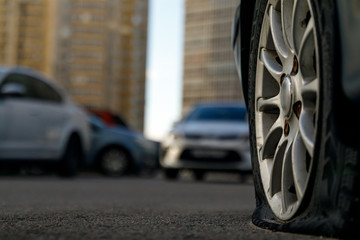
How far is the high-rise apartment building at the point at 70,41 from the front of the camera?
426ft

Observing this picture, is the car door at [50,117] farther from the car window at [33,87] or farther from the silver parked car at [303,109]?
the silver parked car at [303,109]

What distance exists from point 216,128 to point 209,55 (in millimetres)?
121150

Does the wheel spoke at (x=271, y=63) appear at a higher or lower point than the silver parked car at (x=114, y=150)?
higher

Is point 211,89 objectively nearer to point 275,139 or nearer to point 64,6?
point 64,6

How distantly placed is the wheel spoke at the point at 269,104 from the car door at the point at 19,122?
7384mm

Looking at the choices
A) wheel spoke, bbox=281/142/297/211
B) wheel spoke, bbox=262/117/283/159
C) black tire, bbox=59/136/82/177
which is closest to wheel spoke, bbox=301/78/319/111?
wheel spoke, bbox=281/142/297/211

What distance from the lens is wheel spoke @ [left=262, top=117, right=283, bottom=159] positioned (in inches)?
111

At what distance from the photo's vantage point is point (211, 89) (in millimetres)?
128250

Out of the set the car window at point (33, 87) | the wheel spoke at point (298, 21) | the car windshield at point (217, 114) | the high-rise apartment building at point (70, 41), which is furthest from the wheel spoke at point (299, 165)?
the high-rise apartment building at point (70, 41)

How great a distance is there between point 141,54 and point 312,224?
143 m

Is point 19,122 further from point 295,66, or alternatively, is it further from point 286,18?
point 295,66

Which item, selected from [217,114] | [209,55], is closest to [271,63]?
[217,114]

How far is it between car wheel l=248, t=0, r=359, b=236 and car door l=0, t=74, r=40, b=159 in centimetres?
729

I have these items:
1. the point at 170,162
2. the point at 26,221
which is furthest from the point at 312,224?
the point at 170,162
